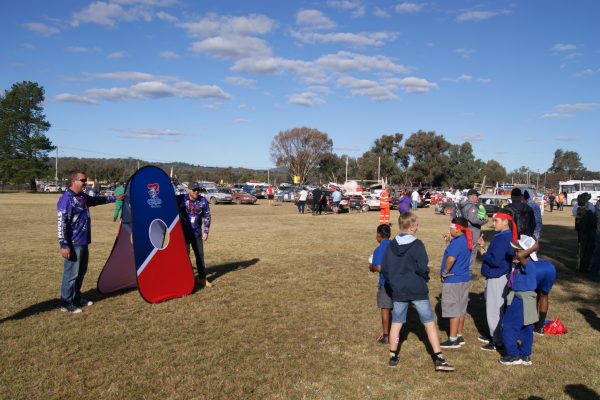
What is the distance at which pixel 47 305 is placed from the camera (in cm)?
669

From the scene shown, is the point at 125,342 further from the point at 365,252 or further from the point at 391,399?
the point at 365,252

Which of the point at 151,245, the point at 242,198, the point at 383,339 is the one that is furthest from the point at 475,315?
the point at 242,198

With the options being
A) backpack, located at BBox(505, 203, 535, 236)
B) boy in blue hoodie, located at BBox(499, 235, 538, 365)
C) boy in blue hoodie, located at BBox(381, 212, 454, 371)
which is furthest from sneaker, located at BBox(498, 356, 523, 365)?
backpack, located at BBox(505, 203, 535, 236)

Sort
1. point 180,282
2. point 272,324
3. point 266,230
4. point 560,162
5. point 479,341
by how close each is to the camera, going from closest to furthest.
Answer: point 479,341
point 272,324
point 180,282
point 266,230
point 560,162

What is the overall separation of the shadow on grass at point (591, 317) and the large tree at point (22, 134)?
65.8 meters

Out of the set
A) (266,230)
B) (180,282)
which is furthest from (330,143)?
(180,282)

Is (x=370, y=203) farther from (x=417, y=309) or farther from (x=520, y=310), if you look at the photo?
(x=417, y=309)

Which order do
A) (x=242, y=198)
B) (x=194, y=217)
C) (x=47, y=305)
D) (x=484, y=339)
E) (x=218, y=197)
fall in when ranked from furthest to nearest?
1. (x=242, y=198)
2. (x=218, y=197)
3. (x=194, y=217)
4. (x=47, y=305)
5. (x=484, y=339)

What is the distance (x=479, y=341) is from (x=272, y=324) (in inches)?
105

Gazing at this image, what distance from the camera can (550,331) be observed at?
233 inches

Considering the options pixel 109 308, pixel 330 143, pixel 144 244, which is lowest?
pixel 109 308

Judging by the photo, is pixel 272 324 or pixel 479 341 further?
pixel 272 324

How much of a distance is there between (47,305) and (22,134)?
6352 centimetres

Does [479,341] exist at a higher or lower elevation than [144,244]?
lower
